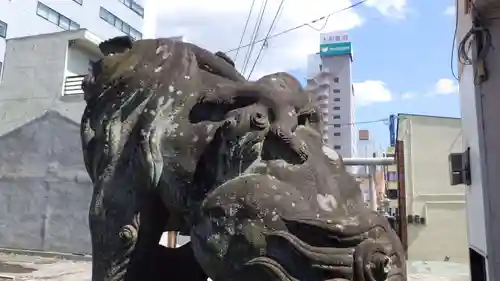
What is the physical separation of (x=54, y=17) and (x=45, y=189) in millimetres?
16291

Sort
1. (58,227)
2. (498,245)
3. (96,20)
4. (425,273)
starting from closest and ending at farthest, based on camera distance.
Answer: (498,245) → (425,273) → (58,227) → (96,20)

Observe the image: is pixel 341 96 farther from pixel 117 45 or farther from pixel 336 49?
pixel 117 45

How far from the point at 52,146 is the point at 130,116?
13.0 meters

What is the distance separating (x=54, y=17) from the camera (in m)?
27.8

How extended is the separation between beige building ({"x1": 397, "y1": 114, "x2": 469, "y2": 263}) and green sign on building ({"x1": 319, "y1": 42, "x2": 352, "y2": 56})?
9024 mm

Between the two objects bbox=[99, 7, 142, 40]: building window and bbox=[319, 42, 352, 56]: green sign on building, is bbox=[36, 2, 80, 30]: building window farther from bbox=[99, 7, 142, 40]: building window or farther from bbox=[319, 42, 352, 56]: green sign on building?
bbox=[319, 42, 352, 56]: green sign on building

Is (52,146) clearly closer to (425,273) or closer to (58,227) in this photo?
(58,227)

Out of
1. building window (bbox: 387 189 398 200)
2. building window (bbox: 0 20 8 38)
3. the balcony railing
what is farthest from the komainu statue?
building window (bbox: 0 20 8 38)

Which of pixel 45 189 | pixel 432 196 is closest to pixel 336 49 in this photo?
pixel 432 196

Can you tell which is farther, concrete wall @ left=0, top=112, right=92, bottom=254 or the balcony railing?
the balcony railing

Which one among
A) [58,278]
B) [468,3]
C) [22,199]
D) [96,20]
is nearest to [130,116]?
[468,3]

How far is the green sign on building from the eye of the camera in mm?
24247

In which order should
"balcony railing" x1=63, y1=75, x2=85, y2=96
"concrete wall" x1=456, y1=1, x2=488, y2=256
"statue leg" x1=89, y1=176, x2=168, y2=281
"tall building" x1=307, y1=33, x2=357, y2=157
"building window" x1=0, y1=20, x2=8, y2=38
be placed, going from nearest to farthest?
Answer: "statue leg" x1=89, y1=176, x2=168, y2=281
"concrete wall" x1=456, y1=1, x2=488, y2=256
"balcony railing" x1=63, y1=75, x2=85, y2=96
"tall building" x1=307, y1=33, x2=357, y2=157
"building window" x1=0, y1=20, x2=8, y2=38

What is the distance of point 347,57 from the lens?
23.5 m
